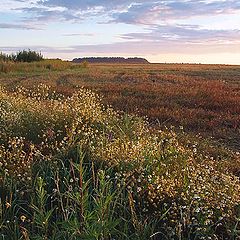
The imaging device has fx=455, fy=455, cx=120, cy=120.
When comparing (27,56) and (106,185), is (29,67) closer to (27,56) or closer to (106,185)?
(27,56)

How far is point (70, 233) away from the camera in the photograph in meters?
4.02

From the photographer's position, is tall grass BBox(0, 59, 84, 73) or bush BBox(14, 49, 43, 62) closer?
tall grass BBox(0, 59, 84, 73)

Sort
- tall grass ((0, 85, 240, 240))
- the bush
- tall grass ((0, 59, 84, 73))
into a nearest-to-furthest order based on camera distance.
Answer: tall grass ((0, 85, 240, 240)), tall grass ((0, 59, 84, 73)), the bush

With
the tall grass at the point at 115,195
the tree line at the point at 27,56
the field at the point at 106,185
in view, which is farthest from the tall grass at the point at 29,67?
the tall grass at the point at 115,195

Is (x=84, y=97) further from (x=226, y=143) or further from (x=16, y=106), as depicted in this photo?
(x=226, y=143)

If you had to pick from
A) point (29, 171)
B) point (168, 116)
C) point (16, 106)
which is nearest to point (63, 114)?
point (16, 106)

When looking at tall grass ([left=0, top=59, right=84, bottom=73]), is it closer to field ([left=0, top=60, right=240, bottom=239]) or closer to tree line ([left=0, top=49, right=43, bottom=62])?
tree line ([left=0, top=49, right=43, bottom=62])

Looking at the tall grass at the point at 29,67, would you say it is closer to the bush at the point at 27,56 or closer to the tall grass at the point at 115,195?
the bush at the point at 27,56

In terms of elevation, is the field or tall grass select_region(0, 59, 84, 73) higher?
tall grass select_region(0, 59, 84, 73)

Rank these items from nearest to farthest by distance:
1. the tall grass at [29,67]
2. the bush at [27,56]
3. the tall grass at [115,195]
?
the tall grass at [115,195] < the tall grass at [29,67] < the bush at [27,56]

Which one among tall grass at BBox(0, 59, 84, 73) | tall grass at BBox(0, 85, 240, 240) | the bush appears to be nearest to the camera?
tall grass at BBox(0, 85, 240, 240)

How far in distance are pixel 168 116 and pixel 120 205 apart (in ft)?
26.3

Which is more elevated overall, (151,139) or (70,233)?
(151,139)

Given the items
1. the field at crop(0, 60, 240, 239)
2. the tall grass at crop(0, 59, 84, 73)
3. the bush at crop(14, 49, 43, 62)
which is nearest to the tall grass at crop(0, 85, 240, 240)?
the field at crop(0, 60, 240, 239)
